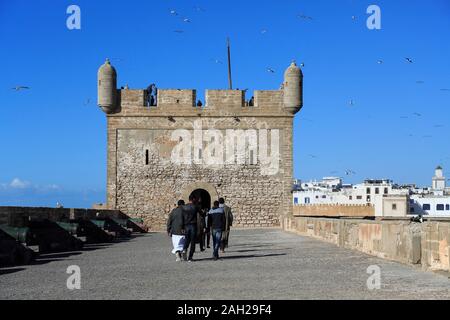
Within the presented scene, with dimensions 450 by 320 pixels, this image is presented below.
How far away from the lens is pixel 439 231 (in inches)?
369

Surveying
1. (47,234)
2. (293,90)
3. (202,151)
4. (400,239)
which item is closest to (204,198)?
(202,151)

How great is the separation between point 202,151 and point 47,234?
1620 cm

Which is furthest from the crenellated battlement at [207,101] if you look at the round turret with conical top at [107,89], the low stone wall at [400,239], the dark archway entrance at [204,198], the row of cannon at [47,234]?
the low stone wall at [400,239]

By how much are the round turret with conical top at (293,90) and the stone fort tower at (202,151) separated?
0.04 m

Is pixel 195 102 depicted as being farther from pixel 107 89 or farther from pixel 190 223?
pixel 190 223

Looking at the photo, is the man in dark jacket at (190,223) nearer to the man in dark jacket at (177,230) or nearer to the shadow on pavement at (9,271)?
the man in dark jacket at (177,230)

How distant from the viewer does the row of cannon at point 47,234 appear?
1214 cm

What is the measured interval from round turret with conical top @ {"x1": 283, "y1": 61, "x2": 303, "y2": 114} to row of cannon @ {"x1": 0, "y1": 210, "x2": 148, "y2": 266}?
34.8 feet

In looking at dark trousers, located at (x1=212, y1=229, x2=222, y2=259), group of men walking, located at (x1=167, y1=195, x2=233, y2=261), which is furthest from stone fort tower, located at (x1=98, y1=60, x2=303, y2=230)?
dark trousers, located at (x1=212, y1=229, x2=222, y2=259)

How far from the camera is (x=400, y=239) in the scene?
1112cm

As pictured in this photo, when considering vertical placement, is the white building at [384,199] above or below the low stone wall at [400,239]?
below

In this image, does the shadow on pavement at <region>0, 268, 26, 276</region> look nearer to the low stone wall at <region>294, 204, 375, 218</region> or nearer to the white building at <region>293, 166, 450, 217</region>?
the low stone wall at <region>294, 204, 375, 218</region>

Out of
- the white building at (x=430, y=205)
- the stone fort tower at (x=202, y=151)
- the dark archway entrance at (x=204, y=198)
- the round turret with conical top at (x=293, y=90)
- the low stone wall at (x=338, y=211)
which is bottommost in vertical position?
the white building at (x=430, y=205)

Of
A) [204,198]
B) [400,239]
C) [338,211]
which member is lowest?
[338,211]
